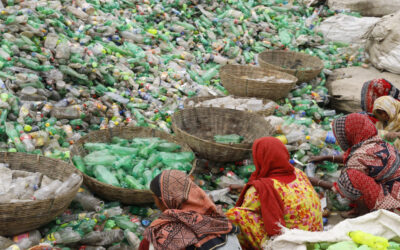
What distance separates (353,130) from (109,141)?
238 centimetres

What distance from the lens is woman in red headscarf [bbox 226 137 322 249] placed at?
257cm

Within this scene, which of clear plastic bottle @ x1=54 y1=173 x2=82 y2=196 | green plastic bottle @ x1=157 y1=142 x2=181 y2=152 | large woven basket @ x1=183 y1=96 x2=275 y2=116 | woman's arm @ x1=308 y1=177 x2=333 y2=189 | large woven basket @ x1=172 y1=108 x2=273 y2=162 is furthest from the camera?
large woven basket @ x1=183 y1=96 x2=275 y2=116

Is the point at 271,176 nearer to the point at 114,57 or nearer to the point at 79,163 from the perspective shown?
the point at 79,163

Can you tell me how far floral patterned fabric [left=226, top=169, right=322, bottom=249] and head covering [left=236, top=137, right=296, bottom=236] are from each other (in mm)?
54

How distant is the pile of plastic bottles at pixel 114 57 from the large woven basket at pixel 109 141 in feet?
0.87

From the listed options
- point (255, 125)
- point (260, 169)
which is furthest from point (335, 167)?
point (260, 169)

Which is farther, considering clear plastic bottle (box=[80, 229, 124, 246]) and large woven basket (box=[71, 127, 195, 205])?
large woven basket (box=[71, 127, 195, 205])

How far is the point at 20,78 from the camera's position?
13.4ft

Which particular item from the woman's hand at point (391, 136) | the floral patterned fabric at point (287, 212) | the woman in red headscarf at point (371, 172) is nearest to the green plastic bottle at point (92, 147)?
the floral patterned fabric at point (287, 212)

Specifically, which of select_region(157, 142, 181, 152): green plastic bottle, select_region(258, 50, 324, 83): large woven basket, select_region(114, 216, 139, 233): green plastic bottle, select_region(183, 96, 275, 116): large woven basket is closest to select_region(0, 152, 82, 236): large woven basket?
select_region(114, 216, 139, 233): green plastic bottle

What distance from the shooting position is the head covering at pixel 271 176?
2.55 m

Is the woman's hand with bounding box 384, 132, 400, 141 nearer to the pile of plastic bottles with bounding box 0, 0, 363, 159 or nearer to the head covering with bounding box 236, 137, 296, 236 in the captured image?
the head covering with bounding box 236, 137, 296, 236

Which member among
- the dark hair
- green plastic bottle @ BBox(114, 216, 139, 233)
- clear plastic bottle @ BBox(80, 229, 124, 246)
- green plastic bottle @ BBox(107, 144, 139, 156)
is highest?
the dark hair

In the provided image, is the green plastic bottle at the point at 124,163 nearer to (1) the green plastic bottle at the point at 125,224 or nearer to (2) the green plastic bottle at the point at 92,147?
(2) the green plastic bottle at the point at 92,147
